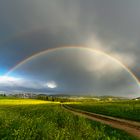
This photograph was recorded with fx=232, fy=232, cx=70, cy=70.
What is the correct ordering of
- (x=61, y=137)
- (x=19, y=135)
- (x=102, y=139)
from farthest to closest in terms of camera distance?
(x=102, y=139)
(x=61, y=137)
(x=19, y=135)

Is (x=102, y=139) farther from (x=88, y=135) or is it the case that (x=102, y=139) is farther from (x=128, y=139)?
(x=128, y=139)

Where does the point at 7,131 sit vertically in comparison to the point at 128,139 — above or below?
above

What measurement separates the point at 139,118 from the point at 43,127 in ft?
78.8

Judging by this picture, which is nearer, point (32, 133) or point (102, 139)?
point (32, 133)

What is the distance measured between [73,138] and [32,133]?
194 centimetres

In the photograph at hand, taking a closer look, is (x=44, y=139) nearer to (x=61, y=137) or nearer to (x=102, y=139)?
(x=61, y=137)

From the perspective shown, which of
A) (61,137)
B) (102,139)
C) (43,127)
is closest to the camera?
(61,137)

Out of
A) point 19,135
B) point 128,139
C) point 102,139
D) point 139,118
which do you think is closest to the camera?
point 19,135

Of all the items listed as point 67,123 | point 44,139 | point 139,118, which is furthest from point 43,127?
point 139,118

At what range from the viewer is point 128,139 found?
15.7m

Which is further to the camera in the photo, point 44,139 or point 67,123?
point 67,123

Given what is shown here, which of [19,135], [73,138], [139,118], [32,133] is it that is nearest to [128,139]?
[73,138]

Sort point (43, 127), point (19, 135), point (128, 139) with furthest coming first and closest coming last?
point (128, 139), point (43, 127), point (19, 135)

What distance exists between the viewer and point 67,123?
1593 cm
